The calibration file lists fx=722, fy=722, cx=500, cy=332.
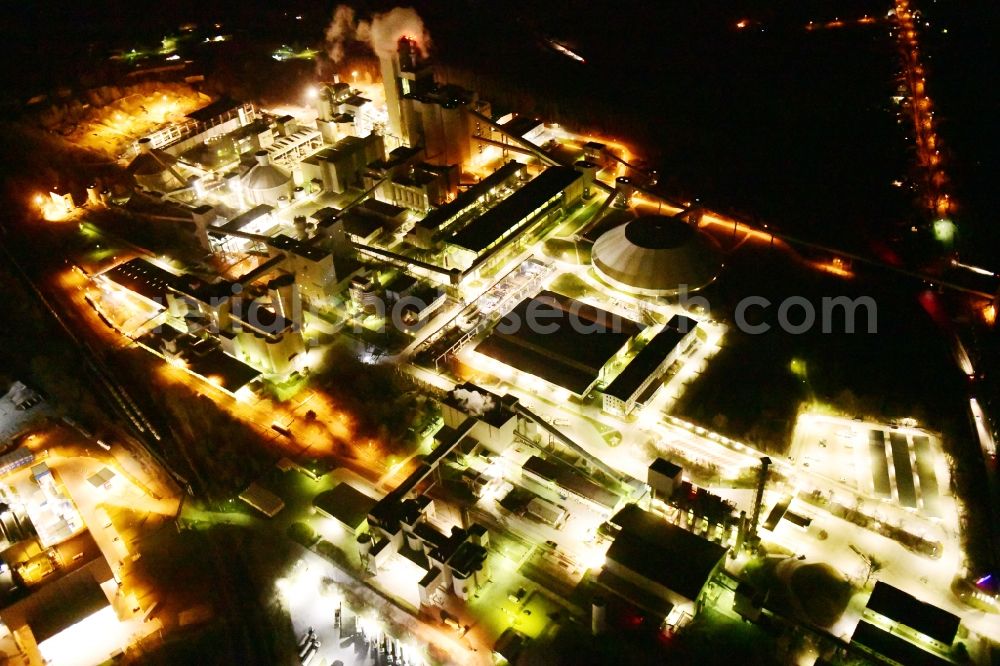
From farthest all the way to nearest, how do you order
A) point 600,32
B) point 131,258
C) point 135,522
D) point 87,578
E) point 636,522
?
1. point 600,32
2. point 131,258
3. point 135,522
4. point 636,522
5. point 87,578

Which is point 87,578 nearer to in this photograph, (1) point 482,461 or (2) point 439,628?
(2) point 439,628

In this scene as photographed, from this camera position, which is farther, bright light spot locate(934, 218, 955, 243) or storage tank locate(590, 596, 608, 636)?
bright light spot locate(934, 218, 955, 243)

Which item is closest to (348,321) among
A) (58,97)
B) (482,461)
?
(482,461)

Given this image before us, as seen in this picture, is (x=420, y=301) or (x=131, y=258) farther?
(x=131, y=258)

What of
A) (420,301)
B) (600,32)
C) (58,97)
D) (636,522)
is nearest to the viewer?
(636,522)

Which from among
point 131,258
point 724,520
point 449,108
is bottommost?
point 131,258

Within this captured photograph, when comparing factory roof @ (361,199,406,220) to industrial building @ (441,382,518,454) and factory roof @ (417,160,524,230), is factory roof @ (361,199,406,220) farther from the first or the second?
industrial building @ (441,382,518,454)

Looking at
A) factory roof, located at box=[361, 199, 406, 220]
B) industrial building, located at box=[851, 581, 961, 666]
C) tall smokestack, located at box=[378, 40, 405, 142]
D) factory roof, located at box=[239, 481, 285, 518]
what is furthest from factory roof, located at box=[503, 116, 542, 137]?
industrial building, located at box=[851, 581, 961, 666]

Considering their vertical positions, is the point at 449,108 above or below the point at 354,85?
above
